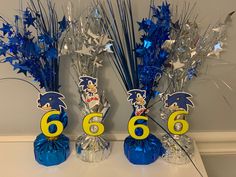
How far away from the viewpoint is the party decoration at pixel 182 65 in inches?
42.3

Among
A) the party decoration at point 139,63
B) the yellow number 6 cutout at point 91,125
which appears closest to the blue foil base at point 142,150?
the party decoration at point 139,63

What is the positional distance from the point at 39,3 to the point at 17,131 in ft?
1.49

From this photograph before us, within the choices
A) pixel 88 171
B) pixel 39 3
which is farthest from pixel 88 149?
pixel 39 3

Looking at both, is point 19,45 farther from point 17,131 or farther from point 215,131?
point 215,131

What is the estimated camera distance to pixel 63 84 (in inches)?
47.6

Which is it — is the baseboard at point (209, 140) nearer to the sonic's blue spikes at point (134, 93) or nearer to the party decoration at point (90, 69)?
the party decoration at point (90, 69)

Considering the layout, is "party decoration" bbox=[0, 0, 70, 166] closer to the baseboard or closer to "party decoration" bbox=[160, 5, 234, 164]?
the baseboard

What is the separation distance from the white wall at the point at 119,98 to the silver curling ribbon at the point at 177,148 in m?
0.13

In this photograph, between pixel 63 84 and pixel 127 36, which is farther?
pixel 63 84

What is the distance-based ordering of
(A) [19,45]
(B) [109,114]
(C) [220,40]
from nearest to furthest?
(A) [19,45]
(C) [220,40]
(B) [109,114]

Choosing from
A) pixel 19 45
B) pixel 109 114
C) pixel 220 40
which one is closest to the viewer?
pixel 19 45

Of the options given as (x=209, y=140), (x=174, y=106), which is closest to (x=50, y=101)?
(x=174, y=106)

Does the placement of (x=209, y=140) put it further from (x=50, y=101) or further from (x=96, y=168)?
(x=50, y=101)

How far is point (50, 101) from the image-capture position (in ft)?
3.59
